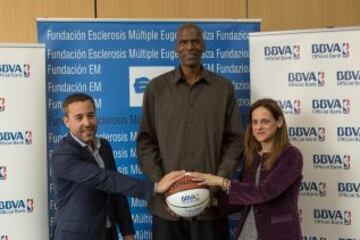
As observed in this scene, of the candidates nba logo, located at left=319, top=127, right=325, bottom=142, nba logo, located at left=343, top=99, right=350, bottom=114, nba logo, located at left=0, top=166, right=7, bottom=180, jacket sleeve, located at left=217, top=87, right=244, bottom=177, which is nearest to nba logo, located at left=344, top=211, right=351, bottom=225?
nba logo, located at left=319, top=127, right=325, bottom=142

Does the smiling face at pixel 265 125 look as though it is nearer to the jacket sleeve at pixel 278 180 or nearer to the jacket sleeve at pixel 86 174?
the jacket sleeve at pixel 278 180

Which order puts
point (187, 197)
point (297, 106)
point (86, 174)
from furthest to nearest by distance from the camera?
point (297, 106) → point (187, 197) → point (86, 174)

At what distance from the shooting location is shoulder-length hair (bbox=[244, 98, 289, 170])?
2711 mm

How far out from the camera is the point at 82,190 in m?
2.65

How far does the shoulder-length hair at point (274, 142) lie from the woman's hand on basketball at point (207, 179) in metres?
0.20

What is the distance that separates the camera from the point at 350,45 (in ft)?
10.8

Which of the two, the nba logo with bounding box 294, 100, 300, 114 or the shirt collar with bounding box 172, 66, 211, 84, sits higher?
the shirt collar with bounding box 172, 66, 211, 84

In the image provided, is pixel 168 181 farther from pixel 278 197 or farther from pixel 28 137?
pixel 28 137

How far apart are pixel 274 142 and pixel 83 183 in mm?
1054

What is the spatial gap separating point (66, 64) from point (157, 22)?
71 centimetres

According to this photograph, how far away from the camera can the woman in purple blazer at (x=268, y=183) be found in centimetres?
262

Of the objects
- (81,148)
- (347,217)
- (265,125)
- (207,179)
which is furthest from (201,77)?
(347,217)

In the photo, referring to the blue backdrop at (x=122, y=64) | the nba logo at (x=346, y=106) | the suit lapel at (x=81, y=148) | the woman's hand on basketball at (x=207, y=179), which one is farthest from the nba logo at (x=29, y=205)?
the nba logo at (x=346, y=106)

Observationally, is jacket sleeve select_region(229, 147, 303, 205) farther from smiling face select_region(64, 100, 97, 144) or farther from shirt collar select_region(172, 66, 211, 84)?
smiling face select_region(64, 100, 97, 144)
